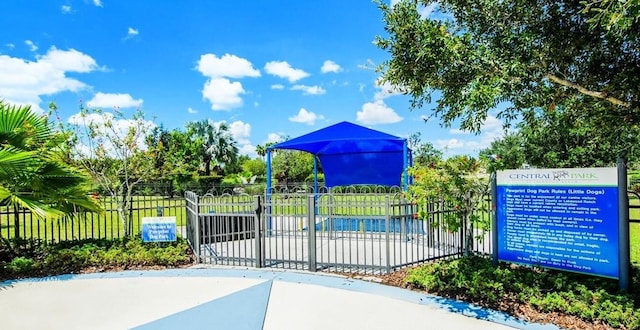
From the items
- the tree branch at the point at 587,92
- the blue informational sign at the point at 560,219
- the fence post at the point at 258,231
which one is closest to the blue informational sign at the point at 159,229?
the fence post at the point at 258,231

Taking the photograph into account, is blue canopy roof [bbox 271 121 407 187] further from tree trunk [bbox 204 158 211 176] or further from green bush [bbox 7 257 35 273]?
tree trunk [bbox 204 158 211 176]

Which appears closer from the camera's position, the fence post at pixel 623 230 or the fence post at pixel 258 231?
the fence post at pixel 623 230

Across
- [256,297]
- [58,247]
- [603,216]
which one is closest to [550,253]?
[603,216]

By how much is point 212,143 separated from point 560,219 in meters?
40.3

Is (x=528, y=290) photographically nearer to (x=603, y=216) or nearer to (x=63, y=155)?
(x=603, y=216)

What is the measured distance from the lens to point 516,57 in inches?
207

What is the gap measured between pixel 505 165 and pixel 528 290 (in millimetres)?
2121

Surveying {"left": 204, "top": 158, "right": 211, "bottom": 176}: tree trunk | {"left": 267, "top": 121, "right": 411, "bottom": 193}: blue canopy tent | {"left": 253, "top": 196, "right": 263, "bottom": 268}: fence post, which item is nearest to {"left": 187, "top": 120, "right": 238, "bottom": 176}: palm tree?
{"left": 204, "top": 158, "right": 211, "bottom": 176}: tree trunk

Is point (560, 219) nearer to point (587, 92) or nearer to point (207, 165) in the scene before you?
point (587, 92)

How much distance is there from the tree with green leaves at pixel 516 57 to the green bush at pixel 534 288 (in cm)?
219

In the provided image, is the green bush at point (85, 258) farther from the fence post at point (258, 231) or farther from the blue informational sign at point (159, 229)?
the fence post at point (258, 231)

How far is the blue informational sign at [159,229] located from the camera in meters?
8.01

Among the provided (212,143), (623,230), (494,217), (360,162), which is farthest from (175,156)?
(212,143)

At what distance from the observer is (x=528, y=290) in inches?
199
